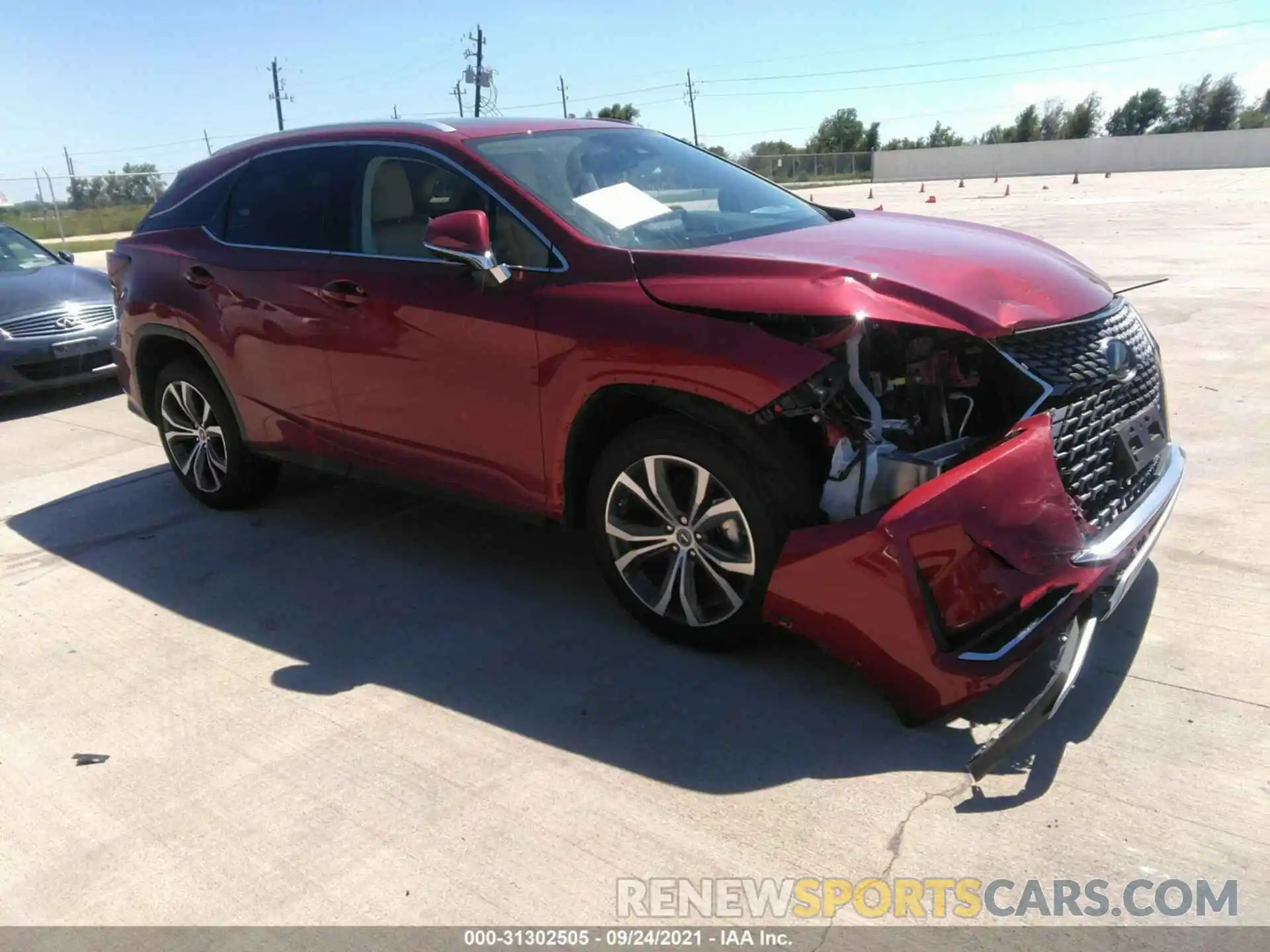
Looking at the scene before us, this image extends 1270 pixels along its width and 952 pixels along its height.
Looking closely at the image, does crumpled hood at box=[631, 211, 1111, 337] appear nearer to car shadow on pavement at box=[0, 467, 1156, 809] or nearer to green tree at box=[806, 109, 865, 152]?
car shadow on pavement at box=[0, 467, 1156, 809]

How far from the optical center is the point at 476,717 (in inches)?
131

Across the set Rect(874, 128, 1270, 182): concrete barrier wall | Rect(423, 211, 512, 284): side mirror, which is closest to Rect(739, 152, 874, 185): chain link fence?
Rect(874, 128, 1270, 182): concrete barrier wall

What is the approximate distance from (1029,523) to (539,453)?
5.80 ft

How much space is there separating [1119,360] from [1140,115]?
10663 centimetres

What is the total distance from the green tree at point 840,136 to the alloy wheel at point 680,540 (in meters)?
89.9

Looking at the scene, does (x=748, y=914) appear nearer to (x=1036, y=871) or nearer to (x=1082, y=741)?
(x=1036, y=871)

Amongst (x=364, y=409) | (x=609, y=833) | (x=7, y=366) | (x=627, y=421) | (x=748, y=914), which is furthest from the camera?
(x=7, y=366)

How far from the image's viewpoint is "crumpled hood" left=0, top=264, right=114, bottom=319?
846 cm

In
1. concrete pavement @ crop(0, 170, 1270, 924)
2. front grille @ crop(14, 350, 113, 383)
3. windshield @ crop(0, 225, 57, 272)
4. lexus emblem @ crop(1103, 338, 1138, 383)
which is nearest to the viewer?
concrete pavement @ crop(0, 170, 1270, 924)

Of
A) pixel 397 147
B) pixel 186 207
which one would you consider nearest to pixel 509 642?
pixel 397 147

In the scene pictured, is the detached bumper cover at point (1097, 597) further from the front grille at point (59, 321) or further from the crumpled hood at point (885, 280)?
the front grille at point (59, 321)

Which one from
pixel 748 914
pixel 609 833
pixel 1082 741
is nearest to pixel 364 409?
pixel 609 833

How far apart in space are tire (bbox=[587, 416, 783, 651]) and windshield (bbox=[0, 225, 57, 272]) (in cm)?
815

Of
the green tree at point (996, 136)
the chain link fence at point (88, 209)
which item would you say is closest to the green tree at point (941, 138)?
the green tree at point (996, 136)
